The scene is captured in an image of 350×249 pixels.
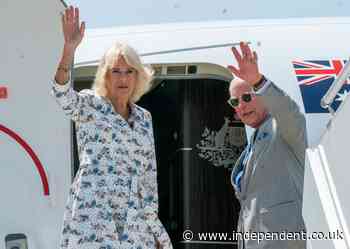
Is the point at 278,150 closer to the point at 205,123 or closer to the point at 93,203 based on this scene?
the point at 93,203

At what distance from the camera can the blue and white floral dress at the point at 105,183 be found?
149 inches

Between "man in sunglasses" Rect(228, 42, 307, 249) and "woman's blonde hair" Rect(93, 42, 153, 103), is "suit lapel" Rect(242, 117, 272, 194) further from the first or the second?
"woman's blonde hair" Rect(93, 42, 153, 103)

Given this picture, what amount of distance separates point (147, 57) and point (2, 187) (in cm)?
141

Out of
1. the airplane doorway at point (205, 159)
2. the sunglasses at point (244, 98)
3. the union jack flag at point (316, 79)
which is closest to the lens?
the sunglasses at point (244, 98)

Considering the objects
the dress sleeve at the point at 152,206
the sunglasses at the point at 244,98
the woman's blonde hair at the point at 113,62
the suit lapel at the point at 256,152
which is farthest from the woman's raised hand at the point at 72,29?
the suit lapel at the point at 256,152

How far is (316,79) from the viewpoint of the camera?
16.7 ft

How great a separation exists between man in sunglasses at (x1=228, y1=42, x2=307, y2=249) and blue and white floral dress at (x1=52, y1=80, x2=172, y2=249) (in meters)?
0.48

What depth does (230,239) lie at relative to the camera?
17.6ft

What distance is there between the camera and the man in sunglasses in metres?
3.79

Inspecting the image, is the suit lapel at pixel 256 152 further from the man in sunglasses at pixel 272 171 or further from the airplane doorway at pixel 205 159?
the airplane doorway at pixel 205 159

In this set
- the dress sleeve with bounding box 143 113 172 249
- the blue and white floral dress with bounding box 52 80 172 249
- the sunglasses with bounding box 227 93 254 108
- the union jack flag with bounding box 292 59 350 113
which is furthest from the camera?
the union jack flag with bounding box 292 59 350 113

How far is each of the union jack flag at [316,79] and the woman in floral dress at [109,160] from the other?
4.51 feet

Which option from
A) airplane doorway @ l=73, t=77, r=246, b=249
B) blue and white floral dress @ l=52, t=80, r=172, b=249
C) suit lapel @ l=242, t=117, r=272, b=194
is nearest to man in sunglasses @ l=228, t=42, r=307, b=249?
suit lapel @ l=242, t=117, r=272, b=194

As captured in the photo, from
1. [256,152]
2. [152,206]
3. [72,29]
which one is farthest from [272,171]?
[72,29]
